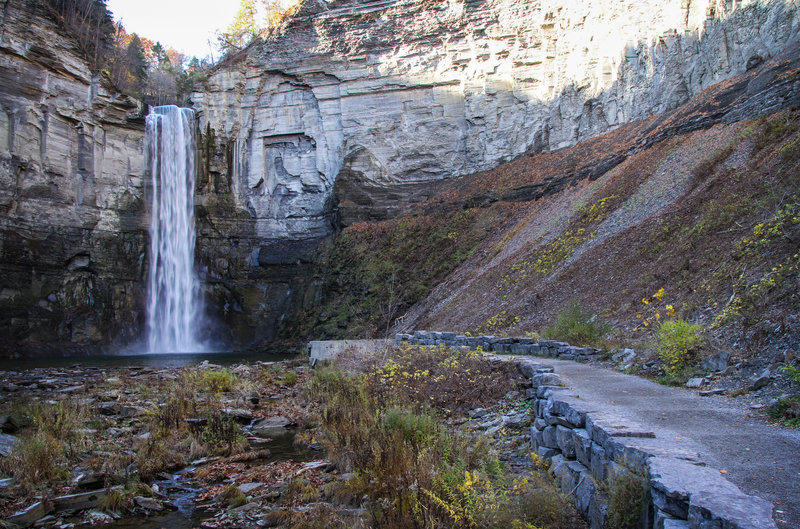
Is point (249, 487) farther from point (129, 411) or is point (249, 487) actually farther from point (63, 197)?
point (63, 197)

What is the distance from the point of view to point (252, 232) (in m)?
36.8

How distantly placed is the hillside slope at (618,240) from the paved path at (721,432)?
5.67 ft

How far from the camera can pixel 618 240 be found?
16.5 metres

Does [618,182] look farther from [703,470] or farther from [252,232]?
[252,232]

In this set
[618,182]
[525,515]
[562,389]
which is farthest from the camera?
[618,182]

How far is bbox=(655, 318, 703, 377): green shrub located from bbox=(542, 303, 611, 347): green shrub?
9.55 ft

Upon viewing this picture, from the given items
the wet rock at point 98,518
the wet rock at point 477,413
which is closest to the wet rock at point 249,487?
the wet rock at point 98,518

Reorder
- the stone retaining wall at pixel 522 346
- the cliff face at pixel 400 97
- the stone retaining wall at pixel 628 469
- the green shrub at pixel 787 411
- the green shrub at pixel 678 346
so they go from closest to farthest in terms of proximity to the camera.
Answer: the stone retaining wall at pixel 628 469 < the green shrub at pixel 787 411 < the green shrub at pixel 678 346 < the stone retaining wall at pixel 522 346 < the cliff face at pixel 400 97

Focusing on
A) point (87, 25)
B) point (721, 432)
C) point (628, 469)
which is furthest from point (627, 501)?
point (87, 25)

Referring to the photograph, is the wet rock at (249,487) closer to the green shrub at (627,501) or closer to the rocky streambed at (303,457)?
the rocky streambed at (303,457)

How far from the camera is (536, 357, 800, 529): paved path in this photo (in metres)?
3.08

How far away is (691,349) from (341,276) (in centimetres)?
2607

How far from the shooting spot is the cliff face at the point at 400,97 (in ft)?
101

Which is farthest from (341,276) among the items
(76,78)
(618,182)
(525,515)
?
(525,515)
